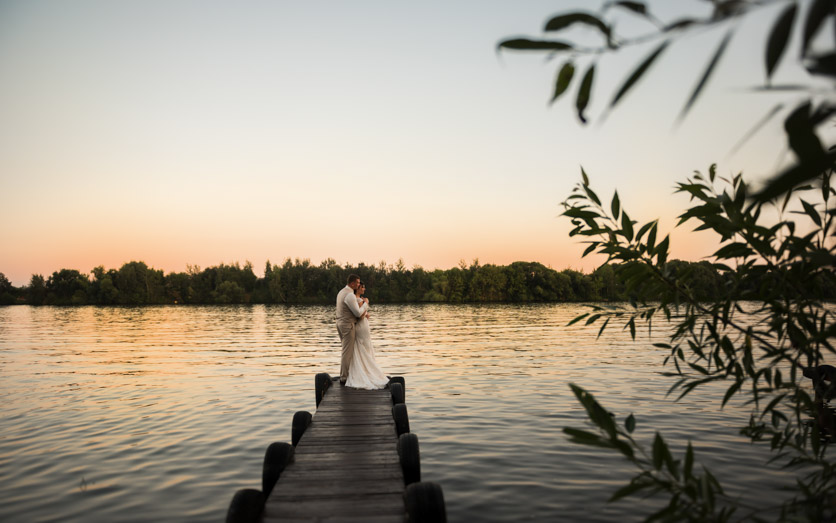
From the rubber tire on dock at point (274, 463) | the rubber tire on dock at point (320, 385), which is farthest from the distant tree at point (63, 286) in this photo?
the rubber tire on dock at point (274, 463)

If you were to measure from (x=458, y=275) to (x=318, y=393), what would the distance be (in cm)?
12916

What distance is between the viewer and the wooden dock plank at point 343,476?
212 inches

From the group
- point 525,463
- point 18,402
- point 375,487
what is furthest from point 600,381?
point 18,402

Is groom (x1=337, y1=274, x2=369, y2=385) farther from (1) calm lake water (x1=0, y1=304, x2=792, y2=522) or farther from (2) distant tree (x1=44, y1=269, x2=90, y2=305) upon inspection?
(2) distant tree (x1=44, y1=269, x2=90, y2=305)

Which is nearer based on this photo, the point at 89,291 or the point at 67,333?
the point at 67,333

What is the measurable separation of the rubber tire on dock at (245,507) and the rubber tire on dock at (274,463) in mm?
1090

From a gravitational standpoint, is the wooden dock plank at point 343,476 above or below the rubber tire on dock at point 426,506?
below

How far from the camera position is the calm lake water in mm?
8398

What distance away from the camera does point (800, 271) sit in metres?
3.27

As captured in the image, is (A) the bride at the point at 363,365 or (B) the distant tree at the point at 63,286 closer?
(A) the bride at the point at 363,365

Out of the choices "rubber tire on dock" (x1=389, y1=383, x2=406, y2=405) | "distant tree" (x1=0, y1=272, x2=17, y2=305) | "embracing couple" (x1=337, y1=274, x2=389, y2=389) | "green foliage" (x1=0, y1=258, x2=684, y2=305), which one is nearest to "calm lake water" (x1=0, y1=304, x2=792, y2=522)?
"rubber tire on dock" (x1=389, y1=383, x2=406, y2=405)

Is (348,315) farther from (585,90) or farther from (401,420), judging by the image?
(585,90)

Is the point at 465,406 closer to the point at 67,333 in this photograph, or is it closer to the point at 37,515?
the point at 37,515

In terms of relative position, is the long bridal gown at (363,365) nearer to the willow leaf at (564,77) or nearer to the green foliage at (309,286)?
the willow leaf at (564,77)
